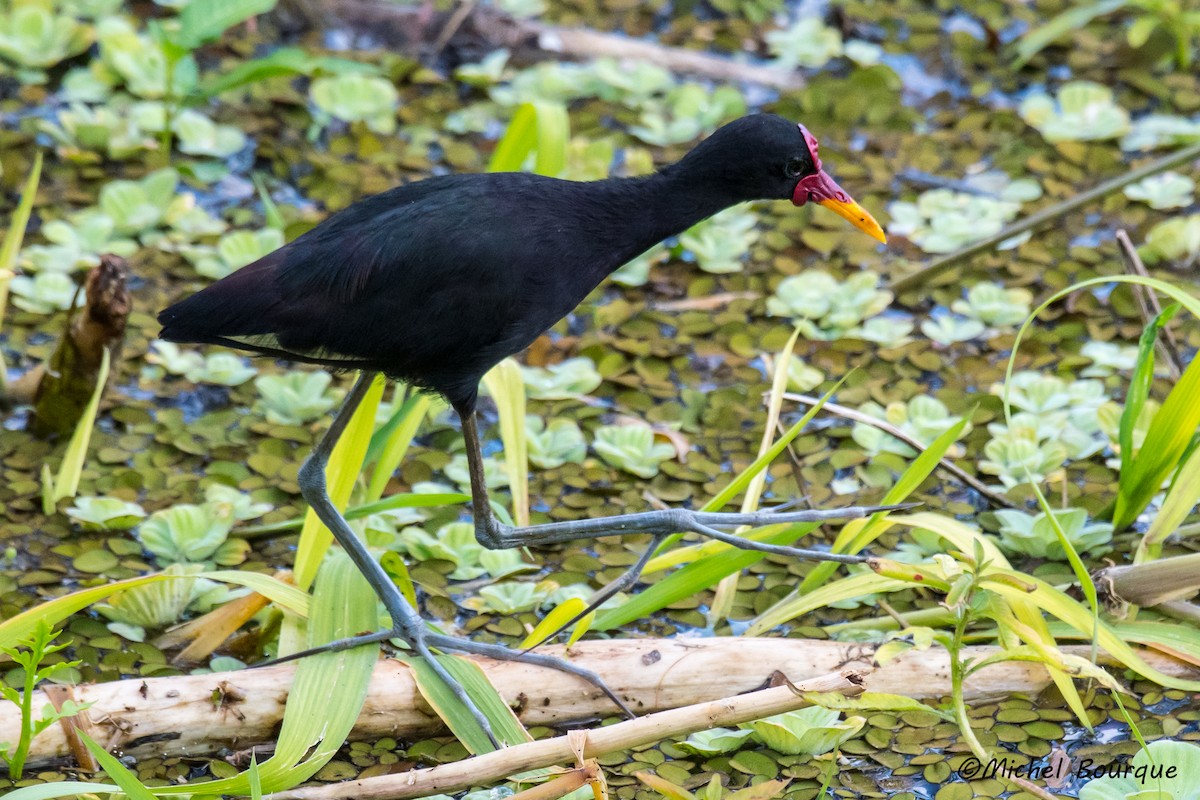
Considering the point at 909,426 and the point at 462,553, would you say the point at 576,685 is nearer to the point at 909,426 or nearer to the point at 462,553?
the point at 462,553

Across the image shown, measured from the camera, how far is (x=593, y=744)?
2152mm

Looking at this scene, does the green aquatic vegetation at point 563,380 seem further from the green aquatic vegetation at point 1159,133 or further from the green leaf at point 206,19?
the green aquatic vegetation at point 1159,133

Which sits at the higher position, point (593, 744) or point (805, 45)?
point (805, 45)

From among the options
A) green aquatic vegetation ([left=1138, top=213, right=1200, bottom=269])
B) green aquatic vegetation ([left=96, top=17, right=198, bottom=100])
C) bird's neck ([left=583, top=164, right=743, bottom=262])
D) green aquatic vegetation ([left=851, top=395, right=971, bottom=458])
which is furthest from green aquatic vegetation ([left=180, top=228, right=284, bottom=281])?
green aquatic vegetation ([left=1138, top=213, right=1200, bottom=269])

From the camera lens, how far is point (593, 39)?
4703 mm

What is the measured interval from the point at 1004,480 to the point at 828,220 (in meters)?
1.19

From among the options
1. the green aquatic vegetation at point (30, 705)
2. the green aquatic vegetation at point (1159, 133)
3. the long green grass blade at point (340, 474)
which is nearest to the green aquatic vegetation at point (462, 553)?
the long green grass blade at point (340, 474)

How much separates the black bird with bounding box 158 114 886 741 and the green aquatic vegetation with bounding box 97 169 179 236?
4.50 feet

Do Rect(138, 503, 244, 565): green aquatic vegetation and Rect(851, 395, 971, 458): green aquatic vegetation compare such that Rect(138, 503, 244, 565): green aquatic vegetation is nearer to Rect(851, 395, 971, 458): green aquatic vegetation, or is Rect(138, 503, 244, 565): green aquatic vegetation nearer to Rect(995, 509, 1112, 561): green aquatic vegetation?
Rect(851, 395, 971, 458): green aquatic vegetation

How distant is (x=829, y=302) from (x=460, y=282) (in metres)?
1.46

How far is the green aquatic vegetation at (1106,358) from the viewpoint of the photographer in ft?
11.2

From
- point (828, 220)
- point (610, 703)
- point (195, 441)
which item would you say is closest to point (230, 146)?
point (195, 441)

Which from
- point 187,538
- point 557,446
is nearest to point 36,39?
point 187,538

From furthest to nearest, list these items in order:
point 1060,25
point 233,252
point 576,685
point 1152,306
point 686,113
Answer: point 1060,25 → point 686,113 → point 233,252 → point 1152,306 → point 576,685
